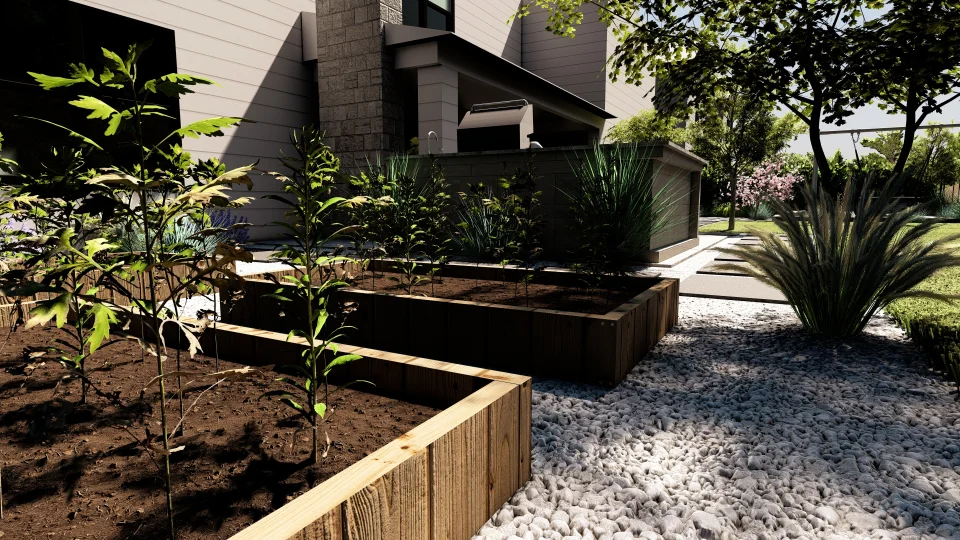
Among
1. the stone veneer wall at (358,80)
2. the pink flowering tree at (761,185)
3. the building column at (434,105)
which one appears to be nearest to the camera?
the building column at (434,105)

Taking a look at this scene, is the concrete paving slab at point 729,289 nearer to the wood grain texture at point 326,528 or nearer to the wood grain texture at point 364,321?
the wood grain texture at point 364,321

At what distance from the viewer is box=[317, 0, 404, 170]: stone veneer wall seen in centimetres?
830

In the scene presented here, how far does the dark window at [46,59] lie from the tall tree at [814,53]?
5.17 m

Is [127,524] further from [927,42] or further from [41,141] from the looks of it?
[41,141]

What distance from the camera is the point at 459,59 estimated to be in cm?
842

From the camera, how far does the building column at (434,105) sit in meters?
8.07

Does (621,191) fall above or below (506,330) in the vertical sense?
above

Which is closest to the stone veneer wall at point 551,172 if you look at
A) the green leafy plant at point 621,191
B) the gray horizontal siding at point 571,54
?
the green leafy plant at point 621,191

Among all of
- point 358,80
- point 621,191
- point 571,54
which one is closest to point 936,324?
point 621,191

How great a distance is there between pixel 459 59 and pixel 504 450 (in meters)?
7.76

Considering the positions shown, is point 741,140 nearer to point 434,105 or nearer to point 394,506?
point 434,105

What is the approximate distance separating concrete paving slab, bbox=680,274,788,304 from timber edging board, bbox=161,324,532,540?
11.0 ft

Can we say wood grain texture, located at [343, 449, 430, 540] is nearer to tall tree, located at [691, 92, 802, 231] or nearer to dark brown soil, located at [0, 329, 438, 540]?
dark brown soil, located at [0, 329, 438, 540]

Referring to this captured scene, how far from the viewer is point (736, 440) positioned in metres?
2.06
